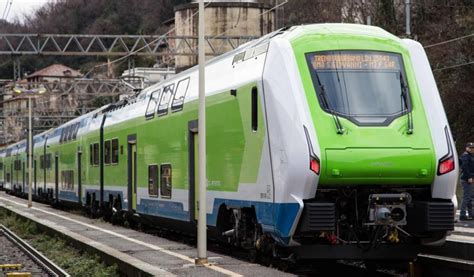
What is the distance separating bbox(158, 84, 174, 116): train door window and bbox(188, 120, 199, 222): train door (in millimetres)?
2114

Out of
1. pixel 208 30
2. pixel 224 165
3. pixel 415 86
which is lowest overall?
pixel 224 165

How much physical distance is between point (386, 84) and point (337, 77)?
0.68 metres

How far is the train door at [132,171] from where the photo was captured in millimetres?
20545

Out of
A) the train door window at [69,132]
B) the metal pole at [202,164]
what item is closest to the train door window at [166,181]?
the metal pole at [202,164]

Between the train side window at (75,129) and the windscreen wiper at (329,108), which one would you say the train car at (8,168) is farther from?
the windscreen wiper at (329,108)

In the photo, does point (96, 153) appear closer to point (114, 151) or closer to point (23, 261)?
point (114, 151)

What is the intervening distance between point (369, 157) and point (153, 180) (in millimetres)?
8202

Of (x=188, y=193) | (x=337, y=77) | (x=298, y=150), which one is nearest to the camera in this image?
(x=298, y=150)

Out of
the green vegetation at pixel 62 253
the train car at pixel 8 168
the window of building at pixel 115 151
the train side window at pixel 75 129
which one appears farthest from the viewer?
the train car at pixel 8 168

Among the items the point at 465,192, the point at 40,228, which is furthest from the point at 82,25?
the point at 465,192

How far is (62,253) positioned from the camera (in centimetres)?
1909

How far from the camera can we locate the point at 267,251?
1289 centimetres

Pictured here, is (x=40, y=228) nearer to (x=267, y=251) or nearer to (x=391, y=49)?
(x=267, y=251)

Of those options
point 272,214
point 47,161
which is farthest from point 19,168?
point 272,214
